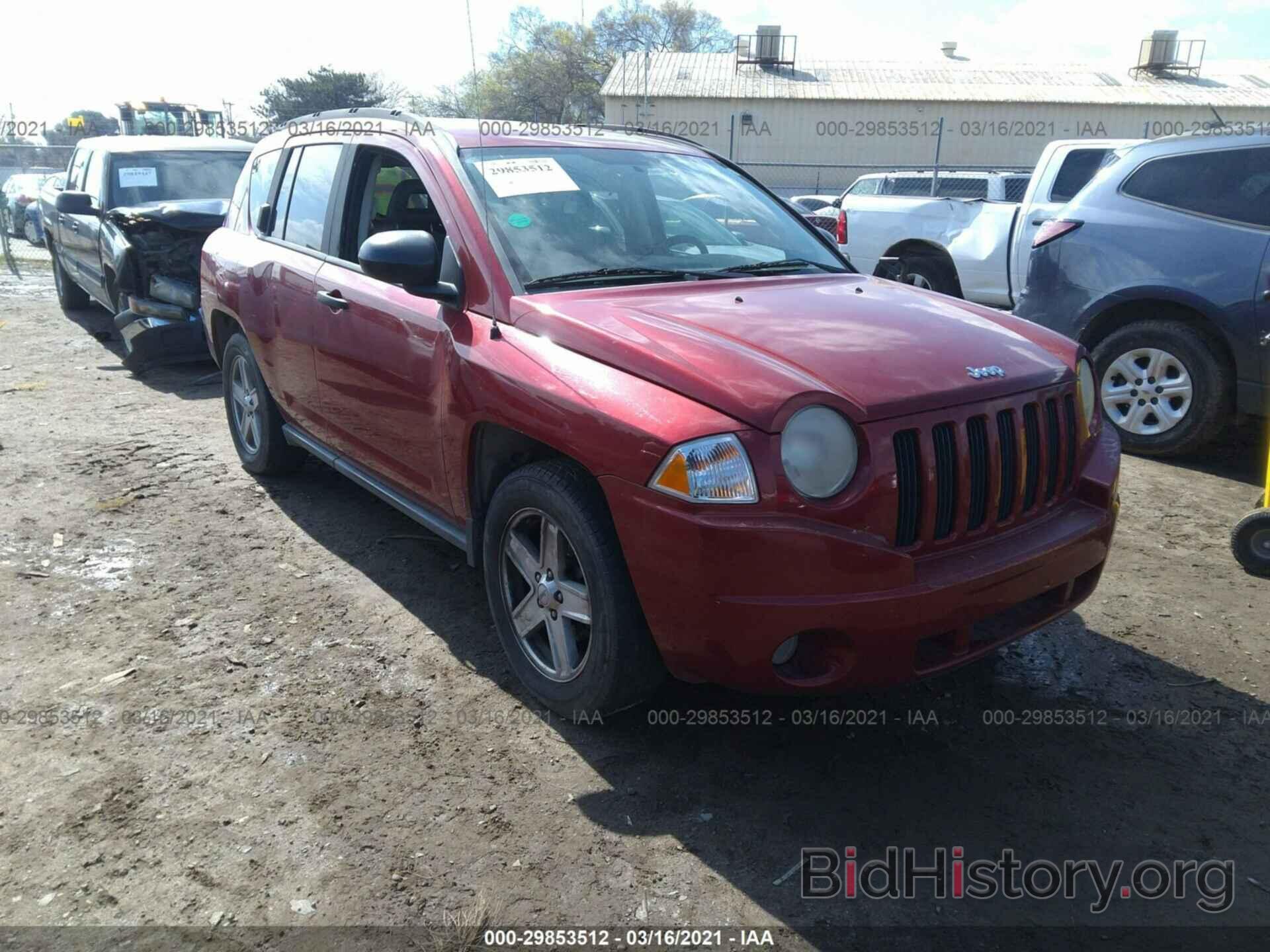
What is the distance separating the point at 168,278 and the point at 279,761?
20.9 ft

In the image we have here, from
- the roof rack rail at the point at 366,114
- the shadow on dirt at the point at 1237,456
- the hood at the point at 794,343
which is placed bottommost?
the shadow on dirt at the point at 1237,456

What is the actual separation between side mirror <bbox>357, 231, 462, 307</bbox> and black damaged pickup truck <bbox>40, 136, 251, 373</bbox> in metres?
5.40

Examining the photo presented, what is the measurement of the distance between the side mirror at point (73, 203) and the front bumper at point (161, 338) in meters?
1.38

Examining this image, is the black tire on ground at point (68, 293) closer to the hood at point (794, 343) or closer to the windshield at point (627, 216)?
the windshield at point (627, 216)

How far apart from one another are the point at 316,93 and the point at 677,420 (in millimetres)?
31012

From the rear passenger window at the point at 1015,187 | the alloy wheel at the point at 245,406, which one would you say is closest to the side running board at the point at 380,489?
the alloy wheel at the point at 245,406

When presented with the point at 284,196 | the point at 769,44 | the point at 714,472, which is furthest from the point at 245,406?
the point at 769,44

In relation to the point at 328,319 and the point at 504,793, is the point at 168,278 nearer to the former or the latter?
the point at 328,319

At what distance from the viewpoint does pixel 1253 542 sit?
161 inches

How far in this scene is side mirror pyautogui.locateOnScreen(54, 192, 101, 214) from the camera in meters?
8.53

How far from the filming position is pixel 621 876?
2455 mm

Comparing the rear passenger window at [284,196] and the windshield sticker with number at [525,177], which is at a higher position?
the windshield sticker with number at [525,177]

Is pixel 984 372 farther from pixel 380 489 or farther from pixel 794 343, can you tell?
pixel 380 489

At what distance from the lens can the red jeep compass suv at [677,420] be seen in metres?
2.46
